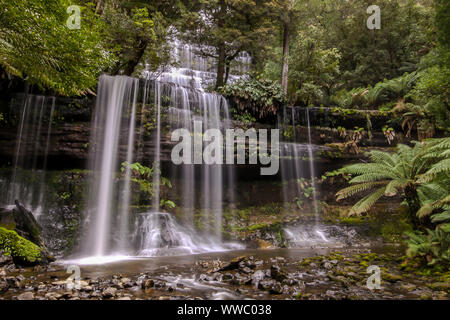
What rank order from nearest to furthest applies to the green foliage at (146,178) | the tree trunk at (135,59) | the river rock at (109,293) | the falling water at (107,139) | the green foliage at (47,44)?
1. the river rock at (109,293)
2. the green foliage at (47,44)
3. the falling water at (107,139)
4. the green foliage at (146,178)
5. the tree trunk at (135,59)

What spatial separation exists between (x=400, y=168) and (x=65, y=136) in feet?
33.1

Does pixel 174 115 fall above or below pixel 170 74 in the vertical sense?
below

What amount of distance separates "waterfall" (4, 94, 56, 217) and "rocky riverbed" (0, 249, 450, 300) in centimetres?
510

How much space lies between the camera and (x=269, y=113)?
1152cm

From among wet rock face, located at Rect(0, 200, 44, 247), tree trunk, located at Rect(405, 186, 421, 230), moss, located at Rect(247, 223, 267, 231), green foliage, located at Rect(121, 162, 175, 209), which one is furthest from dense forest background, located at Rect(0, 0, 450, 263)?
moss, located at Rect(247, 223, 267, 231)

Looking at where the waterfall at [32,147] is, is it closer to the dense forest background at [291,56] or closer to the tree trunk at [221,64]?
the dense forest background at [291,56]

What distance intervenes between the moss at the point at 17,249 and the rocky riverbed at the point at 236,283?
24cm

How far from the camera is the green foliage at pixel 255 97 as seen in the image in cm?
1117

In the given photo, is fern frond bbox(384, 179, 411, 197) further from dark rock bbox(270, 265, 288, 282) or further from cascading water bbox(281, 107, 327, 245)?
cascading water bbox(281, 107, 327, 245)

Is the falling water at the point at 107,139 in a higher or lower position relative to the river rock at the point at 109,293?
higher

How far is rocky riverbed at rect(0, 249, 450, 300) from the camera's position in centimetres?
301

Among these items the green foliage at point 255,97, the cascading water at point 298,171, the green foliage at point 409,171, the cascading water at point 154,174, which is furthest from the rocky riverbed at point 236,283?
the green foliage at point 255,97
